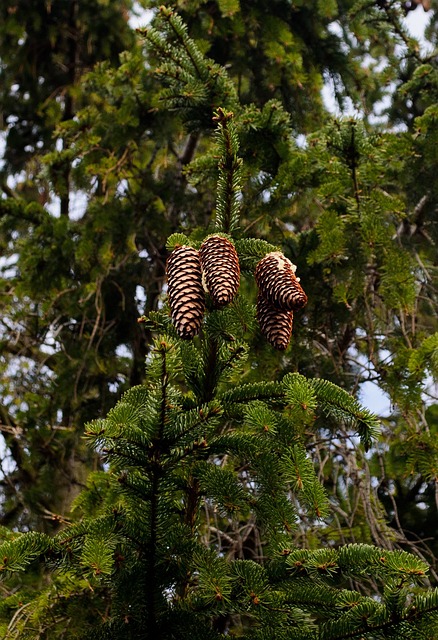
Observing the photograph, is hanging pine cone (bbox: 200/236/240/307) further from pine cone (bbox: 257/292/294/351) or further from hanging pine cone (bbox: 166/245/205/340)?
pine cone (bbox: 257/292/294/351)

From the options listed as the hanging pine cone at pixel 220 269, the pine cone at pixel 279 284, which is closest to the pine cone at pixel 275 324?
the pine cone at pixel 279 284

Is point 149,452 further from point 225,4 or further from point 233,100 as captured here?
point 225,4

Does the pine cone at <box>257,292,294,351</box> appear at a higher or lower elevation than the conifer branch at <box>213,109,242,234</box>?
lower

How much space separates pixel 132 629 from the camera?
5.64ft

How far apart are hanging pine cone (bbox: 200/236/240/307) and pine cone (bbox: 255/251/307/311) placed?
0.13 metres

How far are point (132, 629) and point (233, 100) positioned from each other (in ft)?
7.47

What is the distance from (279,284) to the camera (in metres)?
1.79

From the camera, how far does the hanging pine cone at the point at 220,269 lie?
1660mm

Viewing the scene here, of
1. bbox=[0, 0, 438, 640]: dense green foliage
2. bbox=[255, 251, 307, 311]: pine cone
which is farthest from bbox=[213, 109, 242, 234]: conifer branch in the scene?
bbox=[255, 251, 307, 311]: pine cone

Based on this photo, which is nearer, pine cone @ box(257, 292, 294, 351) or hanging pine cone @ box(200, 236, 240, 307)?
hanging pine cone @ box(200, 236, 240, 307)

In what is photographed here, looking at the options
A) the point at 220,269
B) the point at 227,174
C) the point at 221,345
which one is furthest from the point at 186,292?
the point at 227,174

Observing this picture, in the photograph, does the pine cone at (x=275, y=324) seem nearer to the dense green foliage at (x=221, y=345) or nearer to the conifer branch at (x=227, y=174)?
the dense green foliage at (x=221, y=345)

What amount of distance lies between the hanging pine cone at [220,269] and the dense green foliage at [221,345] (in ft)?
0.48

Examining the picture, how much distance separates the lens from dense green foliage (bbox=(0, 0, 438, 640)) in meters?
1.66
